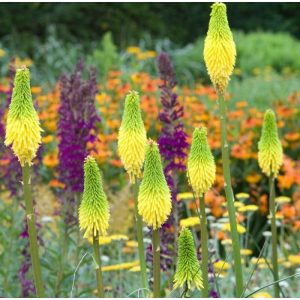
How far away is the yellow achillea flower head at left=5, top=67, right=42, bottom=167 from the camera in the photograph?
2.49m

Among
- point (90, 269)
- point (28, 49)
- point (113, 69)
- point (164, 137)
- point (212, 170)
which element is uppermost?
point (28, 49)

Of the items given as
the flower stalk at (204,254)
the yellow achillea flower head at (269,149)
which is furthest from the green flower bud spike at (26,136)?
the yellow achillea flower head at (269,149)

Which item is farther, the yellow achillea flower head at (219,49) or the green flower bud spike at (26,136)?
the yellow achillea flower head at (219,49)

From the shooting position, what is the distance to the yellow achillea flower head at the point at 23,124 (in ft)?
8.17

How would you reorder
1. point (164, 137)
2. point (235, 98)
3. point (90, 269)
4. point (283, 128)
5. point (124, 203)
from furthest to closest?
point (235, 98), point (283, 128), point (124, 203), point (90, 269), point (164, 137)

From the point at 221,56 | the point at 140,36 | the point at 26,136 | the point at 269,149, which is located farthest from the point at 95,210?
the point at 140,36

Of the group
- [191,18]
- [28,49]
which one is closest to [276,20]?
[191,18]

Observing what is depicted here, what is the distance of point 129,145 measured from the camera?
8.73ft

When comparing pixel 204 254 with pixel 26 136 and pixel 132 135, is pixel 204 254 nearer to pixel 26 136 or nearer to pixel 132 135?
pixel 132 135

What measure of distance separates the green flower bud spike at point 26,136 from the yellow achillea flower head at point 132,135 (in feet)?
0.99

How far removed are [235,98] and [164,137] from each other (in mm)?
5922

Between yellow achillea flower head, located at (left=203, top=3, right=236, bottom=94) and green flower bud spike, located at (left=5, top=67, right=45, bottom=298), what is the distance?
655mm

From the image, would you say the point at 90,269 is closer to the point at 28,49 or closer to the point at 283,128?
the point at 283,128

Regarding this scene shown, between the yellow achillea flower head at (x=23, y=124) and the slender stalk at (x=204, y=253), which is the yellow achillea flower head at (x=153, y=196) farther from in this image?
the yellow achillea flower head at (x=23, y=124)
